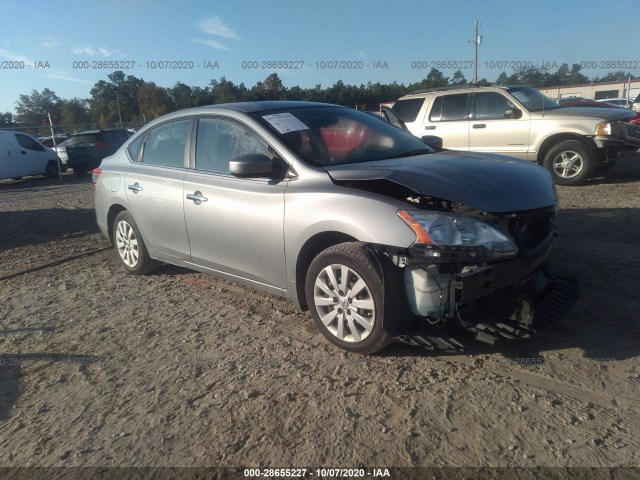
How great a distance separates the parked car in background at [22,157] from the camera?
1616 centimetres

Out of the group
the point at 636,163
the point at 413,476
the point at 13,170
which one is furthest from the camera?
the point at 13,170

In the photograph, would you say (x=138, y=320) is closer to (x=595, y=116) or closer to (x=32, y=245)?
(x=32, y=245)

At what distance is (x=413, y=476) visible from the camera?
225 centimetres

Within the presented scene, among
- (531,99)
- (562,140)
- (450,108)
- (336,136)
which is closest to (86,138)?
(450,108)

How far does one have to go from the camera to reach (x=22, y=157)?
1666 cm

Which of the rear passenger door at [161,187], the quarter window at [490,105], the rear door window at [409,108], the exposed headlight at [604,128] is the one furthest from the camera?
the rear door window at [409,108]

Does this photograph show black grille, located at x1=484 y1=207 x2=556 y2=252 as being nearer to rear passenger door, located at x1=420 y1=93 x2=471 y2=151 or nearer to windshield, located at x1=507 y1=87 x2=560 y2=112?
windshield, located at x1=507 y1=87 x2=560 y2=112

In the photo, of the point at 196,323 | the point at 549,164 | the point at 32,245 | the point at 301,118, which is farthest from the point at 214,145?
the point at 549,164

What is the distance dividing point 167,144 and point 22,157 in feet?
47.7

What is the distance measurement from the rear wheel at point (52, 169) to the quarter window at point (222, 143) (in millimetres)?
15814

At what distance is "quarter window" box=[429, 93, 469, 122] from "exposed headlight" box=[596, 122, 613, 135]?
2326 mm

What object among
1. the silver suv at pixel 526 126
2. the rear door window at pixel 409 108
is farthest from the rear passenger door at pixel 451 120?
the rear door window at pixel 409 108

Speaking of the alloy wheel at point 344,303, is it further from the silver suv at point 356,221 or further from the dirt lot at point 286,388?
the dirt lot at point 286,388

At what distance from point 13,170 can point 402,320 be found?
1732 cm
